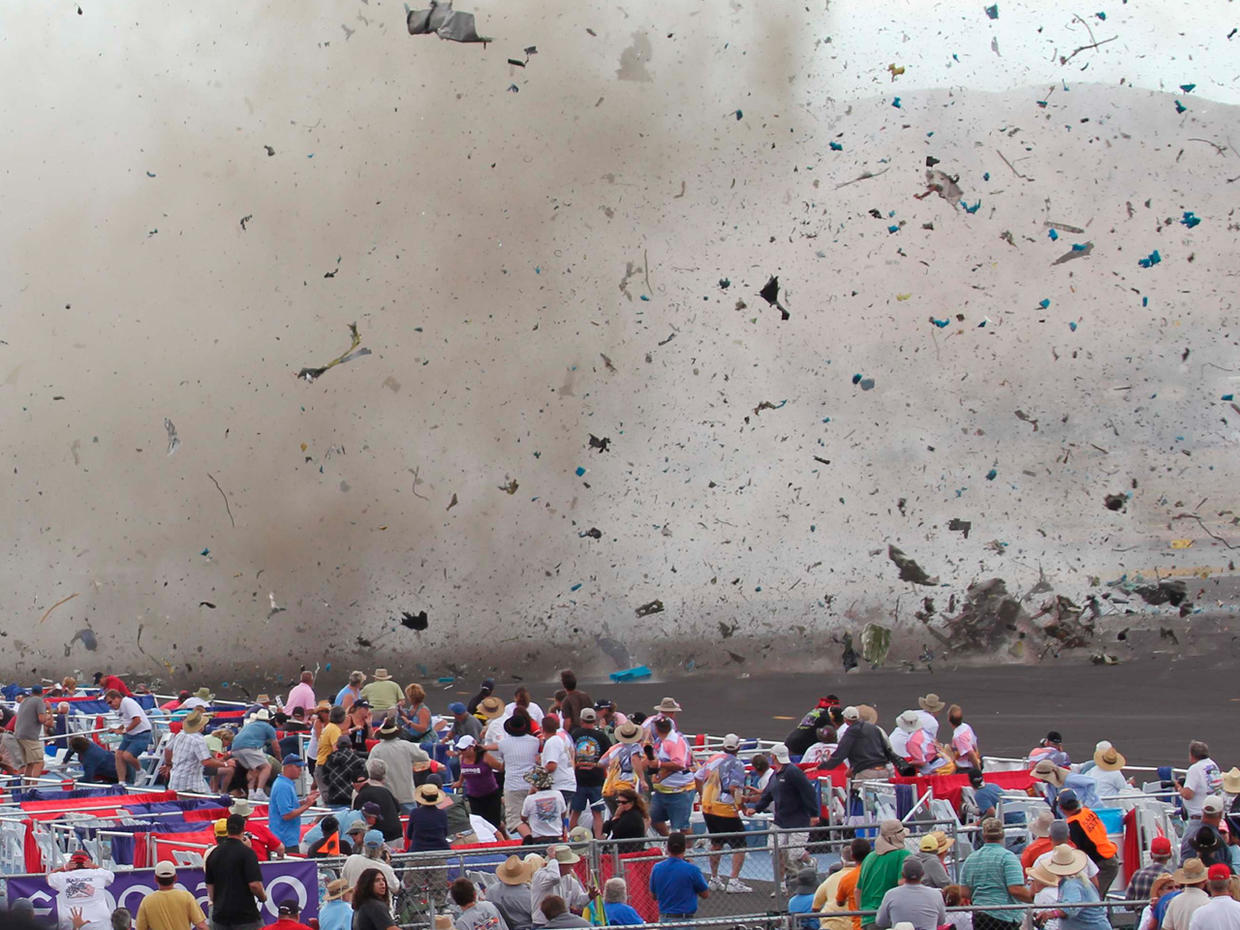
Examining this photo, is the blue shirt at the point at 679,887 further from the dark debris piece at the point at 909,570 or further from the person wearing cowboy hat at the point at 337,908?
the dark debris piece at the point at 909,570

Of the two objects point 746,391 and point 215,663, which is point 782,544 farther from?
point 215,663

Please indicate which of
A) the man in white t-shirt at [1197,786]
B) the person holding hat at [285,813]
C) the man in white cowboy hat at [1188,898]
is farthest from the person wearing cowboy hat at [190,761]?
the man in white cowboy hat at [1188,898]

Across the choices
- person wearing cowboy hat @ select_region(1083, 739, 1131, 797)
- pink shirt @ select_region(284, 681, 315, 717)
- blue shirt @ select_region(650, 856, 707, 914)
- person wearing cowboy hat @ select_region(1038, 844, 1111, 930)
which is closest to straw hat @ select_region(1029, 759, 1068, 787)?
person wearing cowboy hat @ select_region(1083, 739, 1131, 797)

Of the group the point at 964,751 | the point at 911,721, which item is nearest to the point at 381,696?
the point at 911,721

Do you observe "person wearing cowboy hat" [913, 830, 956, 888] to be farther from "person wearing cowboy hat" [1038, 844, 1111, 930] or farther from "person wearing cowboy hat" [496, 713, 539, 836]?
"person wearing cowboy hat" [496, 713, 539, 836]

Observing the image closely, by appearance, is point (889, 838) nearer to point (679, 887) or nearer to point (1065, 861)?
point (1065, 861)

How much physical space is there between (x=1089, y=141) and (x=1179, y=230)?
3068 millimetres

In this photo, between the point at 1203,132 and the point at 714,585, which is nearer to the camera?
the point at 714,585

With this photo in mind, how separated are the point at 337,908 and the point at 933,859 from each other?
3341 millimetres

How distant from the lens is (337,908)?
814cm

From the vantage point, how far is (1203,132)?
3822 centimetres

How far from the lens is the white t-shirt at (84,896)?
8398 mm

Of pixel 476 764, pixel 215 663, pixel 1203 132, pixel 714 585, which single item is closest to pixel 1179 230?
pixel 1203 132

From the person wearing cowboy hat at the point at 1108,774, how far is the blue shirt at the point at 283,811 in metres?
5.83
